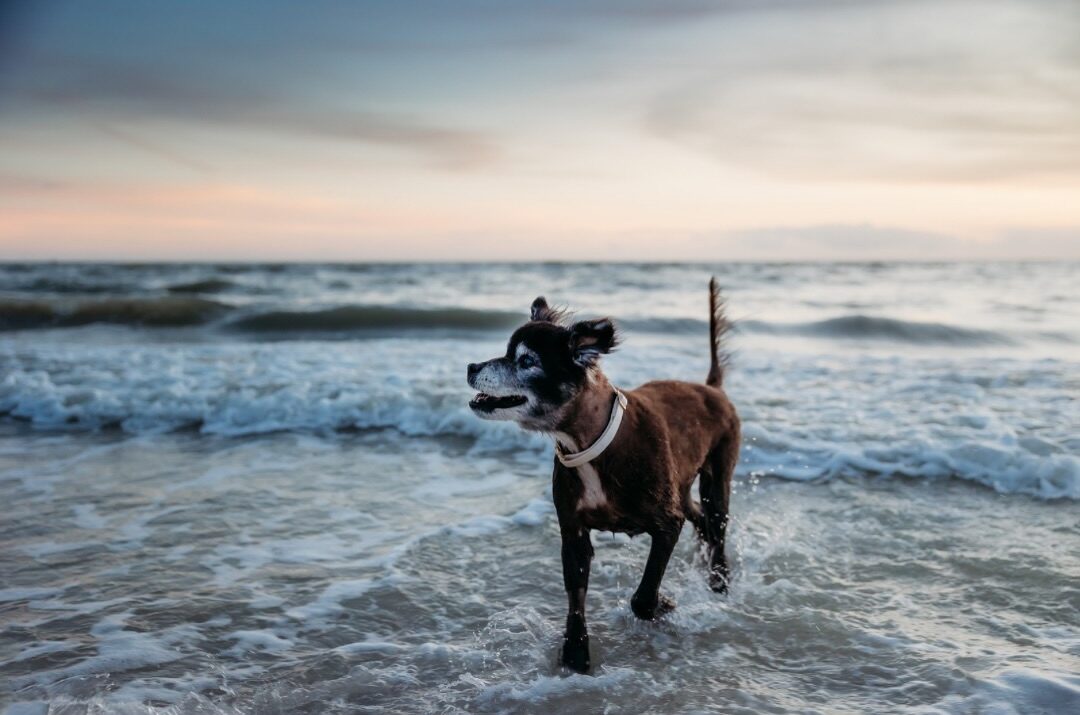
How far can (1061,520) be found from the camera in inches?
239

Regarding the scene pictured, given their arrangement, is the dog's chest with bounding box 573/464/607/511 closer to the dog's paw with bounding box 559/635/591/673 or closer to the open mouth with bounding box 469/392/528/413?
the open mouth with bounding box 469/392/528/413

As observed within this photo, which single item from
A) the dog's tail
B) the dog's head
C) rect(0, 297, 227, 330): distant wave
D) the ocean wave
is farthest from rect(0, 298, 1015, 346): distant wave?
the dog's head

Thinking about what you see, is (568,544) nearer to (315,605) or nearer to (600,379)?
(600,379)

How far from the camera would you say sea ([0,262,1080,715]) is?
3990 mm

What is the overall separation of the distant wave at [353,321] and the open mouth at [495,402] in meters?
15.2

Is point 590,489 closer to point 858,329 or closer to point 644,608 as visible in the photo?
point 644,608

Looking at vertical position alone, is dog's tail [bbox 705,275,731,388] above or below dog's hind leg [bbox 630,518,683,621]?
above

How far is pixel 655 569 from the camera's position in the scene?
4.18m

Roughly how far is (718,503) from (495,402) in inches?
78.1

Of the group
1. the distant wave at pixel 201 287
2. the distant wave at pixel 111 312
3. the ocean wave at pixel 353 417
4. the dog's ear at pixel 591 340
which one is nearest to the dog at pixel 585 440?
the dog's ear at pixel 591 340

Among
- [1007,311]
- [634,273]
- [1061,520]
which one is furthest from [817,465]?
[634,273]

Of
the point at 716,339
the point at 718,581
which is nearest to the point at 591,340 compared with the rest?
the point at 716,339

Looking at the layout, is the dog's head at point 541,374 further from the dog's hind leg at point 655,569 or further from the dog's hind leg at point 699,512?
the dog's hind leg at point 699,512

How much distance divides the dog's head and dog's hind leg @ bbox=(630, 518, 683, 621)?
78cm
